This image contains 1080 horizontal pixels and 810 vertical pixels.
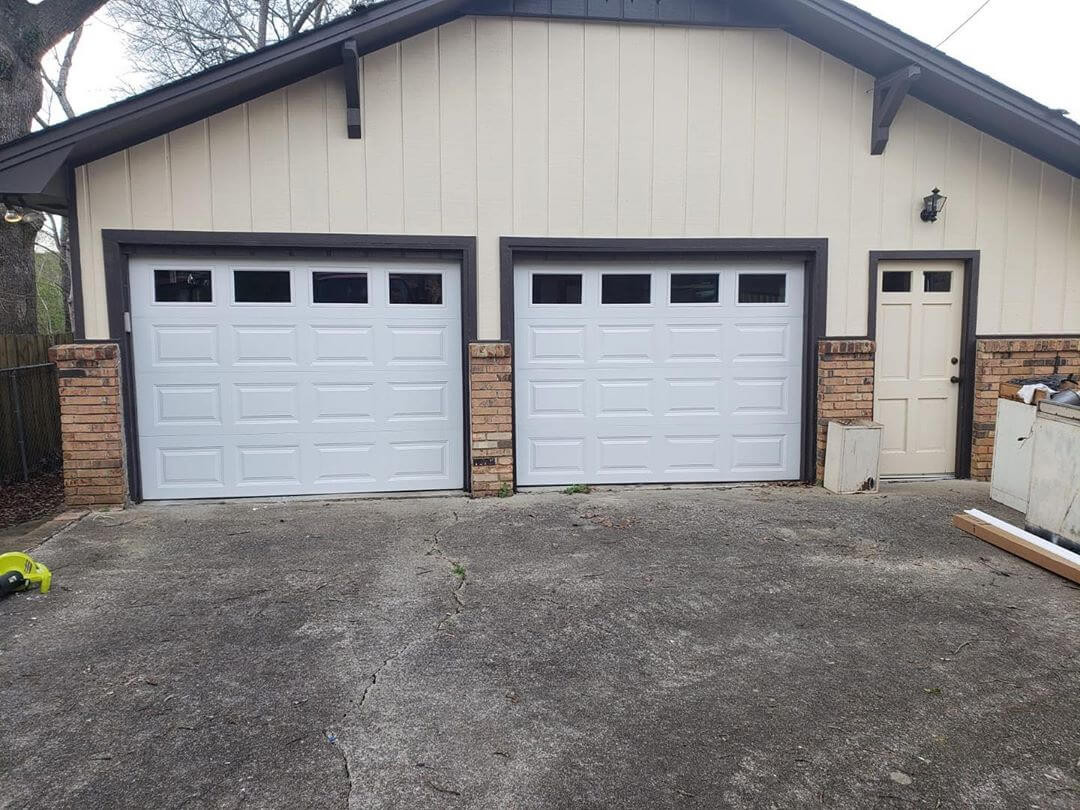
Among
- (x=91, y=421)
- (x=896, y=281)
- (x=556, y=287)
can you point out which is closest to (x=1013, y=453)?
(x=896, y=281)

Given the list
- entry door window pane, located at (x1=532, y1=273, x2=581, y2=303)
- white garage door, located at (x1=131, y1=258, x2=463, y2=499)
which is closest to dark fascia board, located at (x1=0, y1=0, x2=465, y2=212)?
white garage door, located at (x1=131, y1=258, x2=463, y2=499)

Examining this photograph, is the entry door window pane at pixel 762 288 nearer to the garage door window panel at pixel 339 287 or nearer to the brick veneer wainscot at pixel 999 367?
the brick veneer wainscot at pixel 999 367

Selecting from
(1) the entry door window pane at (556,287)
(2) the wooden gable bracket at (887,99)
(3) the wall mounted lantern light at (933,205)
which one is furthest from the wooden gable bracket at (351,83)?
(3) the wall mounted lantern light at (933,205)

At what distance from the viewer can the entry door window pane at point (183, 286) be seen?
6.05 metres

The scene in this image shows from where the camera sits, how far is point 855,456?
639 centimetres

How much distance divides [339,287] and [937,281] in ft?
19.4

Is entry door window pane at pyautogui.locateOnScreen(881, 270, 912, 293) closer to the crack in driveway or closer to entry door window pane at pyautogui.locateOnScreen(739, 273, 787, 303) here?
entry door window pane at pyautogui.locateOnScreen(739, 273, 787, 303)

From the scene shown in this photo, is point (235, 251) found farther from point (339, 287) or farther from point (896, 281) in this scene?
point (896, 281)

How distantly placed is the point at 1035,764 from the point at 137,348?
670cm

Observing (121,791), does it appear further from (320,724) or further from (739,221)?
(739,221)

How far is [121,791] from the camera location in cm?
237

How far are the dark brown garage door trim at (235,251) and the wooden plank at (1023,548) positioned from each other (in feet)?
13.7

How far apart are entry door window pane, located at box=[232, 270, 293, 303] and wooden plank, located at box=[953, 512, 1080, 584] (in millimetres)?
5978

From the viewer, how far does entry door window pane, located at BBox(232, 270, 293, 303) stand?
241 inches
